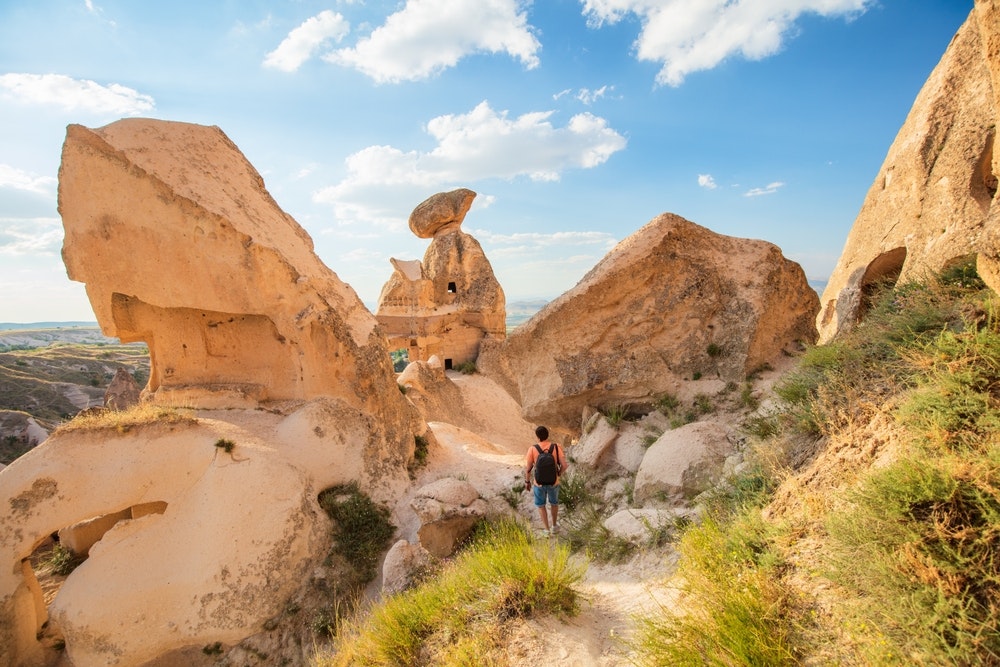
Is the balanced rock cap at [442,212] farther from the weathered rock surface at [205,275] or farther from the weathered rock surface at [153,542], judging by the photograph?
the weathered rock surface at [153,542]

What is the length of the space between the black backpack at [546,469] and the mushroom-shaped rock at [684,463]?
0.81 m

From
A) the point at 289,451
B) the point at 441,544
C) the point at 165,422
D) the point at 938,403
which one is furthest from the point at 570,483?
the point at 165,422

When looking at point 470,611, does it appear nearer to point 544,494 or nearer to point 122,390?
point 544,494

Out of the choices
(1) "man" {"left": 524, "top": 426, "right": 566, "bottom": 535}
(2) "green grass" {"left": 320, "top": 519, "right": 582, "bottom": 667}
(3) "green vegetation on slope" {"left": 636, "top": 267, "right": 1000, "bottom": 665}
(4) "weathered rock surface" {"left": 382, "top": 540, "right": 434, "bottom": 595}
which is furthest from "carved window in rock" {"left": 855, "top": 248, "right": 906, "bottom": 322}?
(4) "weathered rock surface" {"left": 382, "top": 540, "right": 434, "bottom": 595}

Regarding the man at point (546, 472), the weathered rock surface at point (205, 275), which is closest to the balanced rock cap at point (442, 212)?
the weathered rock surface at point (205, 275)

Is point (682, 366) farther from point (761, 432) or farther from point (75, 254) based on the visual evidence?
point (75, 254)

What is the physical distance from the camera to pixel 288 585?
4.93 metres

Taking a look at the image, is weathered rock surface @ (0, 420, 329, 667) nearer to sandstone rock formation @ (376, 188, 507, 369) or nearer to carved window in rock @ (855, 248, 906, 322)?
carved window in rock @ (855, 248, 906, 322)

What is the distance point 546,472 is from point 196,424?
383 cm

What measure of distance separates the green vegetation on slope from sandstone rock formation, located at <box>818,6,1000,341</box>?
65.3 inches

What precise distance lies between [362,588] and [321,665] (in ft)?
6.44

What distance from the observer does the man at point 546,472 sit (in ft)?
16.0

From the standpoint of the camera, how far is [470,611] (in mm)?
3119

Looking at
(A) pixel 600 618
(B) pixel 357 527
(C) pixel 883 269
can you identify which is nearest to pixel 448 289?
(B) pixel 357 527
